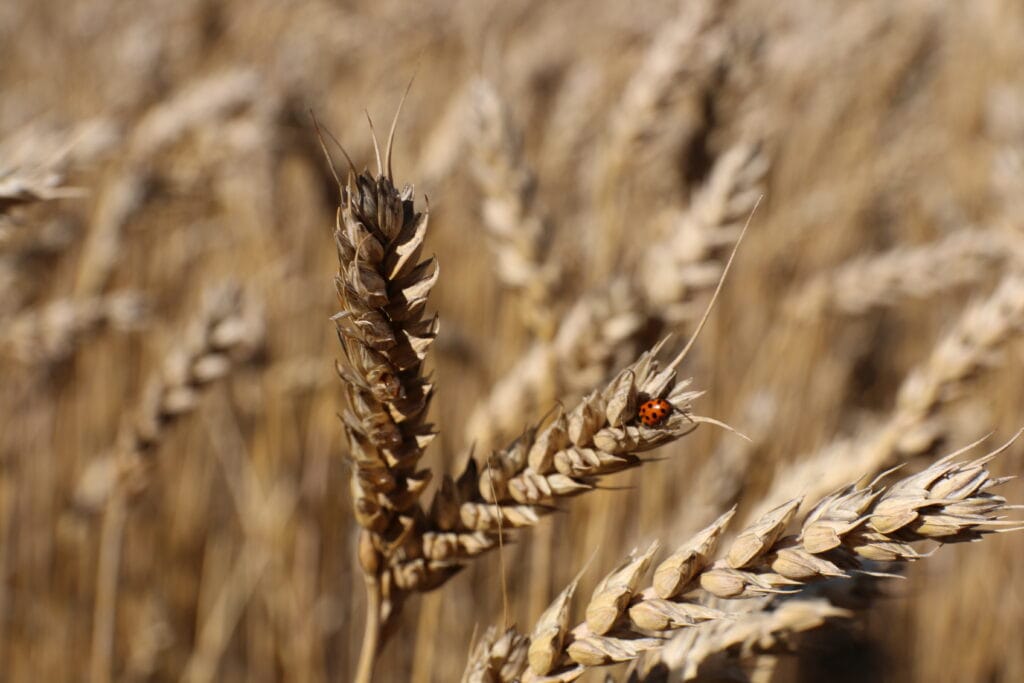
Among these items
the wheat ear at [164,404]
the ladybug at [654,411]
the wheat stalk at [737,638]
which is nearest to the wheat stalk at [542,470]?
the ladybug at [654,411]

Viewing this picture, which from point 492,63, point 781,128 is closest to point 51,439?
point 492,63

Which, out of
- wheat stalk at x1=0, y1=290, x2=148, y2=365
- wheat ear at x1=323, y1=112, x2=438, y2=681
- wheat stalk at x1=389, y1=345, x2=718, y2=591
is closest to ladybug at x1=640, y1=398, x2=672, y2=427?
wheat stalk at x1=389, y1=345, x2=718, y2=591

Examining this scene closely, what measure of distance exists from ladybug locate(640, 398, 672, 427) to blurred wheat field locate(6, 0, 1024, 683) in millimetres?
137

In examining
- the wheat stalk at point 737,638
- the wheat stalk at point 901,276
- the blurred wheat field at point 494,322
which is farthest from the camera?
the wheat stalk at point 901,276

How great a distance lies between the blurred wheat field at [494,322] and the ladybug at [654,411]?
0.45 feet

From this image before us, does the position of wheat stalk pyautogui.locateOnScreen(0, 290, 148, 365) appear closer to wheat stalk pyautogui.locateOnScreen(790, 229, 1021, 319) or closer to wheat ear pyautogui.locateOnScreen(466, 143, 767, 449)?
wheat ear pyautogui.locateOnScreen(466, 143, 767, 449)

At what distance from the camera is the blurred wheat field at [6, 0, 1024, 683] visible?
97cm

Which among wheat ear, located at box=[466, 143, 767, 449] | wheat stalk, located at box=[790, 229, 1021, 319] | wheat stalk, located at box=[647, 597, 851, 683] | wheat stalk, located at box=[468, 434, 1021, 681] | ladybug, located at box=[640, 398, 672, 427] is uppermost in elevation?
wheat stalk, located at box=[790, 229, 1021, 319]

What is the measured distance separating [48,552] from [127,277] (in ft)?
2.56

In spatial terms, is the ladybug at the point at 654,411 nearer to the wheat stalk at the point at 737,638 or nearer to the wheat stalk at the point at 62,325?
the wheat stalk at the point at 737,638

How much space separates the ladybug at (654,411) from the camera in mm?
447

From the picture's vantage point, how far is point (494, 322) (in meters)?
2.06

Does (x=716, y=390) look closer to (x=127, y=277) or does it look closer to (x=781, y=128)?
(x=781, y=128)

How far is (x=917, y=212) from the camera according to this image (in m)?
2.76
